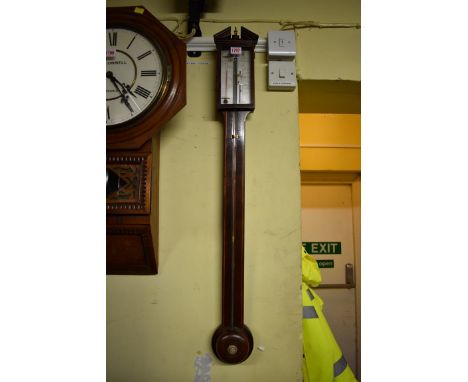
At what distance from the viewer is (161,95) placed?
1.02 meters

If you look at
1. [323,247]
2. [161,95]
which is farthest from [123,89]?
[323,247]

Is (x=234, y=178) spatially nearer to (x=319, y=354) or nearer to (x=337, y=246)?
(x=319, y=354)

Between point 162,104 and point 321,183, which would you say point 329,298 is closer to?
point 321,183

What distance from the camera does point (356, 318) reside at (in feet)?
7.82

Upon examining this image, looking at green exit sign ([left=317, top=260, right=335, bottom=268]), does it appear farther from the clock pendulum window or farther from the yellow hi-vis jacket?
the clock pendulum window

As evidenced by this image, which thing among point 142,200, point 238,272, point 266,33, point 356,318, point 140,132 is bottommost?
point 356,318

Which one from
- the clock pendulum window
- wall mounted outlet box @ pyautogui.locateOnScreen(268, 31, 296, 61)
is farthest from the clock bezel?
wall mounted outlet box @ pyautogui.locateOnScreen(268, 31, 296, 61)

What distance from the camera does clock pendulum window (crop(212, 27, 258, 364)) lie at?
44.2 inches

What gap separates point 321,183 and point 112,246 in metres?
1.76

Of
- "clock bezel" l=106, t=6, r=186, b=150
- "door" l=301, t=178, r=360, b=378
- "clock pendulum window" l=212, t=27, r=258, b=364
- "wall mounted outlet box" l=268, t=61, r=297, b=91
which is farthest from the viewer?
"door" l=301, t=178, r=360, b=378

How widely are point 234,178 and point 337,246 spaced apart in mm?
1560

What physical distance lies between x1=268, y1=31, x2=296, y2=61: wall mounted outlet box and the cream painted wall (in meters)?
0.07

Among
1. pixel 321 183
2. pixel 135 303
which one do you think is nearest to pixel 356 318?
pixel 321 183

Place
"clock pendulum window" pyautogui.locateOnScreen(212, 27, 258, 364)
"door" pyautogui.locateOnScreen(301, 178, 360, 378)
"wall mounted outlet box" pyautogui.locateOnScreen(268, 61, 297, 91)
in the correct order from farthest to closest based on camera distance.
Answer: "door" pyautogui.locateOnScreen(301, 178, 360, 378), "wall mounted outlet box" pyautogui.locateOnScreen(268, 61, 297, 91), "clock pendulum window" pyautogui.locateOnScreen(212, 27, 258, 364)
